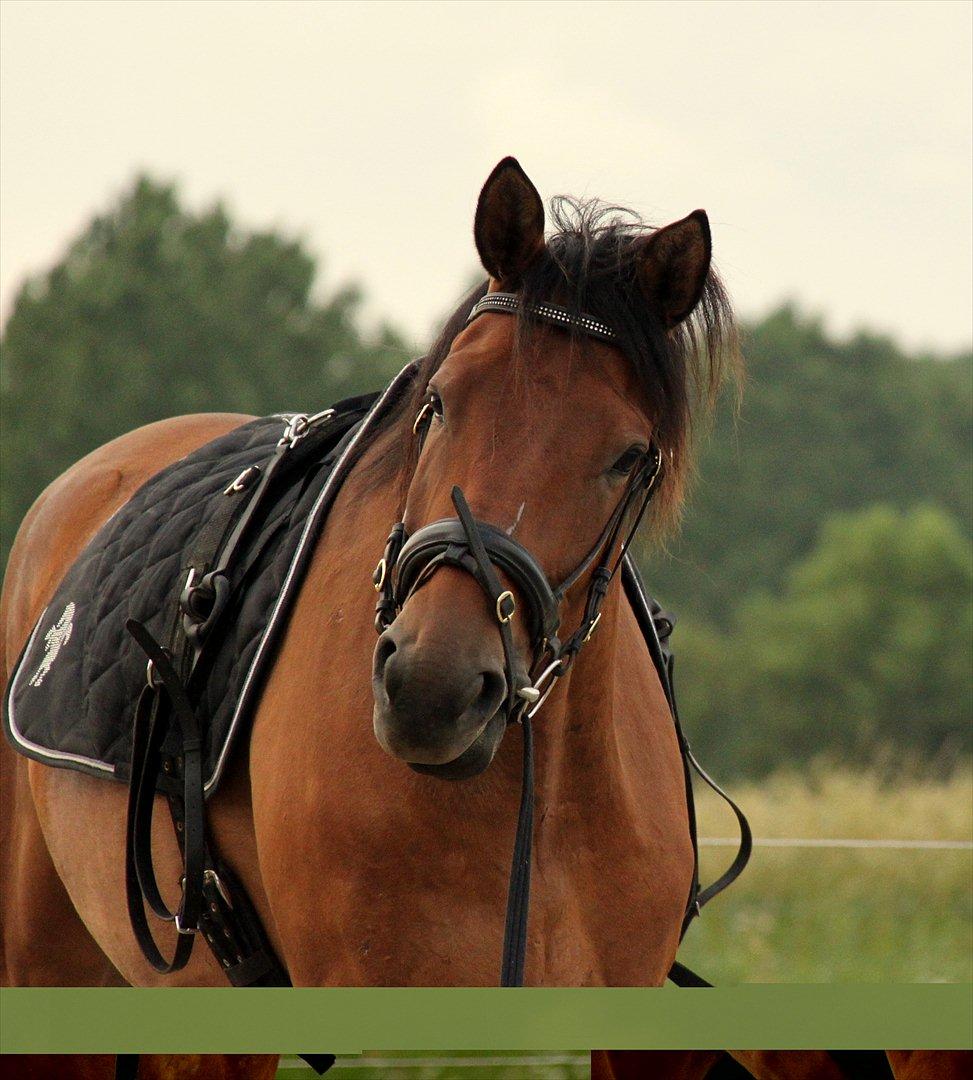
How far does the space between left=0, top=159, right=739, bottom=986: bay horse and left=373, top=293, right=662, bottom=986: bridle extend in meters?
0.01

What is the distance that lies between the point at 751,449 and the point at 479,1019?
4047 cm

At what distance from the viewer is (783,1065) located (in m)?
1.77

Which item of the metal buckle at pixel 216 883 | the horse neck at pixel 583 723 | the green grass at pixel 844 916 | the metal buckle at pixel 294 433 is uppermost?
the metal buckle at pixel 294 433

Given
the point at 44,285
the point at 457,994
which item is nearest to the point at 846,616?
the point at 44,285

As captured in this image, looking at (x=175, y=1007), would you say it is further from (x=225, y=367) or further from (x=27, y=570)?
(x=225, y=367)

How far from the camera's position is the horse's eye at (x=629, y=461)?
81.9 inches

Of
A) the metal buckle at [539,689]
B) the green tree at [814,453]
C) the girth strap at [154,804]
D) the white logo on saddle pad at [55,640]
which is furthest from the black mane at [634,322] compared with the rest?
the green tree at [814,453]

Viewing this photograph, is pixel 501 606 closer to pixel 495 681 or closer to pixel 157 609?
pixel 495 681

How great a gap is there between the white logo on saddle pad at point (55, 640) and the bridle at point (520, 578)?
126 cm

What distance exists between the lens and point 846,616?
120 ft

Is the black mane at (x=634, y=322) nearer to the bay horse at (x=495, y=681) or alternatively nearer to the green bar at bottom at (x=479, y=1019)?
the bay horse at (x=495, y=681)

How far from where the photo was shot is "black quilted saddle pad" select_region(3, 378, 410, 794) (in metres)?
2.50

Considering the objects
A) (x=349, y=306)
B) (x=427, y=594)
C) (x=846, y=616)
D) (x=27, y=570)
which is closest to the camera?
(x=427, y=594)

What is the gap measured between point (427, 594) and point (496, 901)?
52 cm
